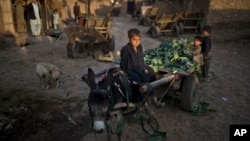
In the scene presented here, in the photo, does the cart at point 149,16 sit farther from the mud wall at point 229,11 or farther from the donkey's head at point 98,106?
the donkey's head at point 98,106

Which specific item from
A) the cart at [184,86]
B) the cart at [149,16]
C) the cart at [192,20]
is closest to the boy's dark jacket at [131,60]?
the cart at [184,86]

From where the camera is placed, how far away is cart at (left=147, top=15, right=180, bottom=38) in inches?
581

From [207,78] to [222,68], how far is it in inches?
69.7

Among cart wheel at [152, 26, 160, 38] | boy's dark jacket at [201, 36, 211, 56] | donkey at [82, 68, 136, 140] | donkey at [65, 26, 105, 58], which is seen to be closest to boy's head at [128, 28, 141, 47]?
donkey at [82, 68, 136, 140]

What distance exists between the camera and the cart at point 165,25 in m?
14.8

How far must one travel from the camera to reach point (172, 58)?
5250mm

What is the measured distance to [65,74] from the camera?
7.75 meters

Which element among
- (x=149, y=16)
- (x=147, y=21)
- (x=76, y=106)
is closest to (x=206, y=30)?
(x=76, y=106)

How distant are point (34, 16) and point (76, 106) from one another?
9559 mm

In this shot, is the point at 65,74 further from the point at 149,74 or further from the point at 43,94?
the point at 149,74

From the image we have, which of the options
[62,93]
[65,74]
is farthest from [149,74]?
[65,74]

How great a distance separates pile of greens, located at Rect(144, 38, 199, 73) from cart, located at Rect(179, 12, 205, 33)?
9943mm

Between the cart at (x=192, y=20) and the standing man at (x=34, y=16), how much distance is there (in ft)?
29.5

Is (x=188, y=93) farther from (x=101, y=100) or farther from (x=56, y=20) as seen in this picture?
(x=56, y=20)
